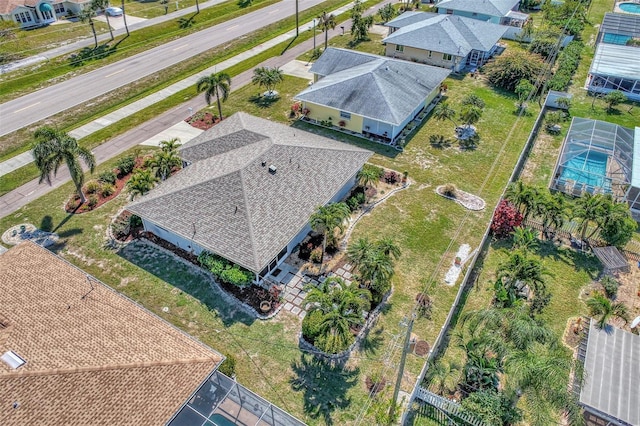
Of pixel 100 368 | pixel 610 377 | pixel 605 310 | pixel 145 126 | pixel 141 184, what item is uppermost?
pixel 141 184

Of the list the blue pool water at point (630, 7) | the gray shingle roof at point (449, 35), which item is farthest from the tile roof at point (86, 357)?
the blue pool water at point (630, 7)

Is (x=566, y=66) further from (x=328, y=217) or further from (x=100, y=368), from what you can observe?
(x=100, y=368)

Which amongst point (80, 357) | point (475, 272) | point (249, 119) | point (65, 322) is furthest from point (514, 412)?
point (249, 119)

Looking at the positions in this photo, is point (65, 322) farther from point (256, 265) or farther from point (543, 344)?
point (543, 344)

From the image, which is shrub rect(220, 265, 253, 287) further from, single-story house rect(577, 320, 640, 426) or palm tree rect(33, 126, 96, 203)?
single-story house rect(577, 320, 640, 426)

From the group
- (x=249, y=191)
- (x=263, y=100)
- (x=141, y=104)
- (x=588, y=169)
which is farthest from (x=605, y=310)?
(x=141, y=104)

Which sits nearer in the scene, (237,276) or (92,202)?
(237,276)

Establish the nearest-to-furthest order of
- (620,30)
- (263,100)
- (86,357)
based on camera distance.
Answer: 1. (86,357)
2. (263,100)
3. (620,30)

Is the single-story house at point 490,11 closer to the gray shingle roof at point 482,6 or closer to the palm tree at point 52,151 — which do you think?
the gray shingle roof at point 482,6
